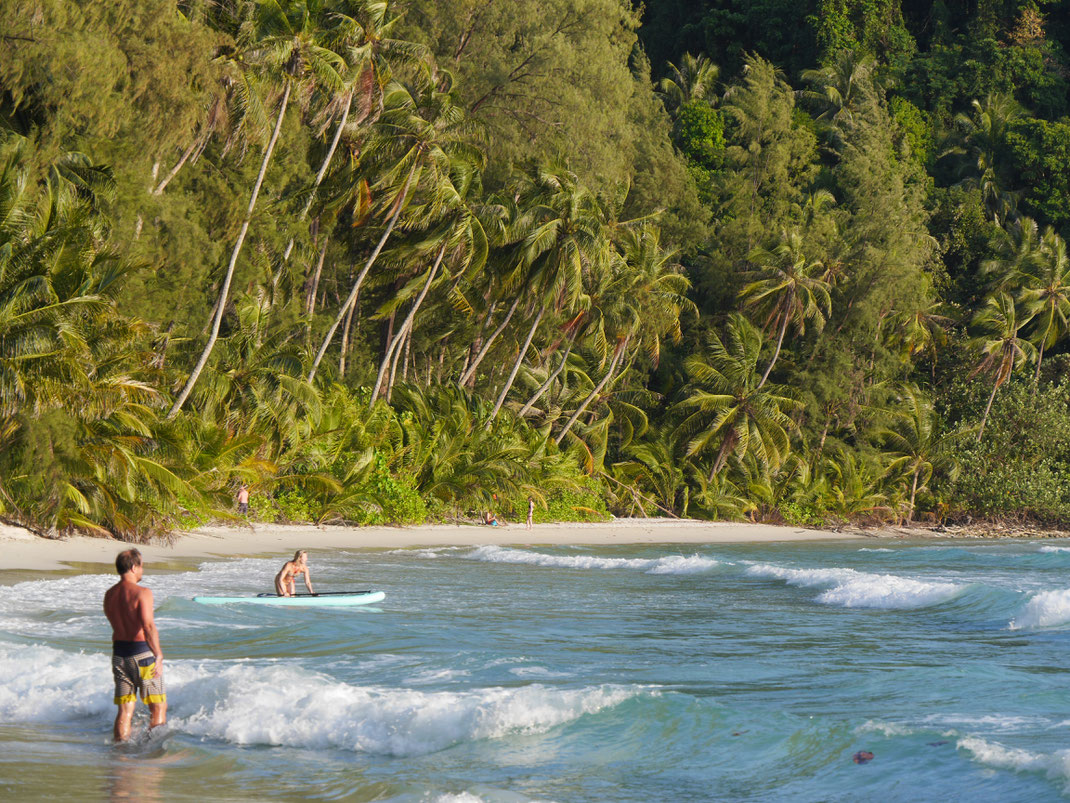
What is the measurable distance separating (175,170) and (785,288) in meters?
26.1

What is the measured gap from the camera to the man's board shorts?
25.2 ft

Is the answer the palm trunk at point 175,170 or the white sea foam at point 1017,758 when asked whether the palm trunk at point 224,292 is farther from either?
the white sea foam at point 1017,758

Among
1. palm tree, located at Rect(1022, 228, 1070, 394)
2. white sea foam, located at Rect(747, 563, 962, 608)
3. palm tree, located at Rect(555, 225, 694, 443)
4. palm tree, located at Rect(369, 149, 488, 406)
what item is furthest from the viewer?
palm tree, located at Rect(1022, 228, 1070, 394)

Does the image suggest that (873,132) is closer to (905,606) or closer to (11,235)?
(905,606)

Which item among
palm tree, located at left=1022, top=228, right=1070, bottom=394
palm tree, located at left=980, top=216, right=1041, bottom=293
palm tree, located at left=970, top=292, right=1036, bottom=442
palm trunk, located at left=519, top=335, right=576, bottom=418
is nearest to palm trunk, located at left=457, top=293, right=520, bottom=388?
palm trunk, located at left=519, top=335, right=576, bottom=418

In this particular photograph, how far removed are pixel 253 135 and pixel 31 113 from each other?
5.64 m

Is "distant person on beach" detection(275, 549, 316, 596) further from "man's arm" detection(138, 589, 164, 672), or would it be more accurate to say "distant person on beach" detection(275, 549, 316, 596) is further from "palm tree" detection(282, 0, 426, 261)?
"palm tree" detection(282, 0, 426, 261)

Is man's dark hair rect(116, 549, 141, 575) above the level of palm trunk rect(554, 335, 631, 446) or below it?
below

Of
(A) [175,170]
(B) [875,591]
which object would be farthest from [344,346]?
(B) [875,591]

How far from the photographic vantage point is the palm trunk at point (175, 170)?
23.3 meters

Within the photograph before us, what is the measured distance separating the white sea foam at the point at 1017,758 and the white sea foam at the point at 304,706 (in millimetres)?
2770

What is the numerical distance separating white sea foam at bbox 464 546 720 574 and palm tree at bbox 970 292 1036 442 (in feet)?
86.2

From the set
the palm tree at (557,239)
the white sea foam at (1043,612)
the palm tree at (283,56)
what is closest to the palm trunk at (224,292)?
the palm tree at (283,56)

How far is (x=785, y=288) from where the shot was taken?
141ft
